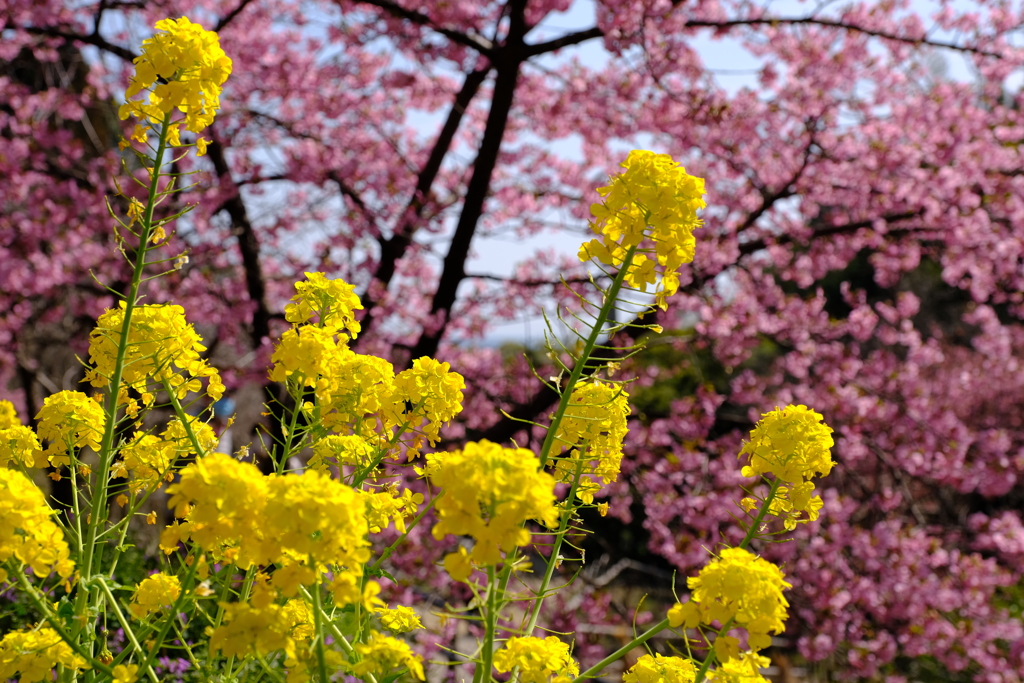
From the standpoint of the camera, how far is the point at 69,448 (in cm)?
185

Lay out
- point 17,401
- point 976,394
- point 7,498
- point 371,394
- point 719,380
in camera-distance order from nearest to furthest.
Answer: point 7,498, point 371,394, point 17,401, point 976,394, point 719,380

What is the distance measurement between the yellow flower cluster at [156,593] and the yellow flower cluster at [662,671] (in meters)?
1.05

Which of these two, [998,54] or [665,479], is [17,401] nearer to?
[665,479]

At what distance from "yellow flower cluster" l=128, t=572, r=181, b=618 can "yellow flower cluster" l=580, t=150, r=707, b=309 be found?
3.85 ft

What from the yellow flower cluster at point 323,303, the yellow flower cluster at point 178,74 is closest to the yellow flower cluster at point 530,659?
the yellow flower cluster at point 323,303

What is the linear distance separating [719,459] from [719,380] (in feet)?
24.9

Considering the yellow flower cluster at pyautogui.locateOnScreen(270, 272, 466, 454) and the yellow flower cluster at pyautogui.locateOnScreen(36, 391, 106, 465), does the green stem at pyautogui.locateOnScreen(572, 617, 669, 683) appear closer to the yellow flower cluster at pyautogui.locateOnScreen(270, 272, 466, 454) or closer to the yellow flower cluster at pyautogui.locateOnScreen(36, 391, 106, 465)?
the yellow flower cluster at pyautogui.locateOnScreen(270, 272, 466, 454)

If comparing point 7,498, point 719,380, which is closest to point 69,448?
point 7,498

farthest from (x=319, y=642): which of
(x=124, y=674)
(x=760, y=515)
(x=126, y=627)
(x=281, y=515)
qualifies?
(x=760, y=515)

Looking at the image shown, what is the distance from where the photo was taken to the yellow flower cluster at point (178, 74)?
1.57 metres

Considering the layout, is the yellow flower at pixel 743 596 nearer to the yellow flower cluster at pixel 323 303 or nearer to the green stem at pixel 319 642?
the green stem at pixel 319 642

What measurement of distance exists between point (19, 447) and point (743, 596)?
1.80m

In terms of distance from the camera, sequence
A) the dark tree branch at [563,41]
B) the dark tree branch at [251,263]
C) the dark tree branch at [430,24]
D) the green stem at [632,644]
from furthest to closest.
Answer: the dark tree branch at [251,263]
the dark tree branch at [563,41]
the dark tree branch at [430,24]
the green stem at [632,644]

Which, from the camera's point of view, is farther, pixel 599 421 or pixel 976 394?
pixel 976 394
